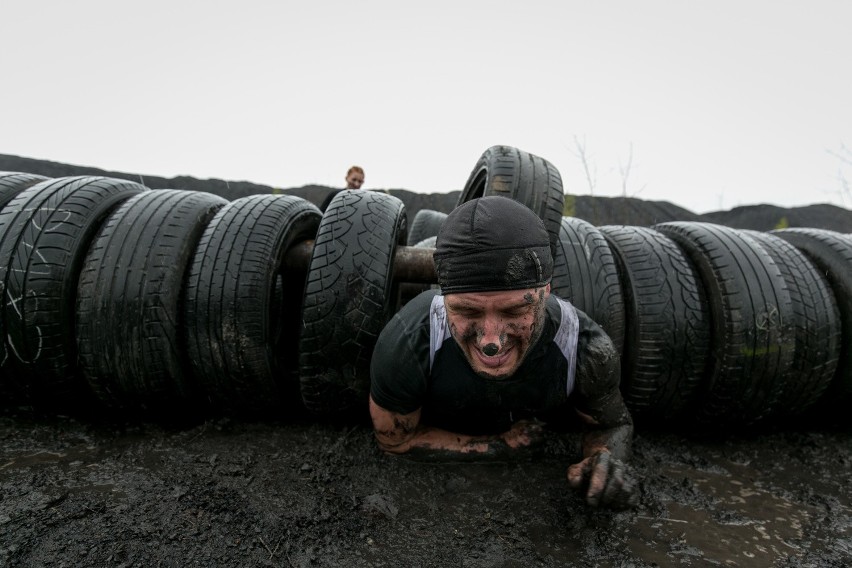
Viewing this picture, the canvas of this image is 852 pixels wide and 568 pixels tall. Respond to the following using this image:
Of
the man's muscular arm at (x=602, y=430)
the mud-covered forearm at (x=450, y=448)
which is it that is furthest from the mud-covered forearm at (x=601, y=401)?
the mud-covered forearm at (x=450, y=448)

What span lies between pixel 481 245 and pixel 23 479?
211 centimetres

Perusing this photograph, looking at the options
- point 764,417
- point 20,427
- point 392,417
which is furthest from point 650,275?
point 20,427

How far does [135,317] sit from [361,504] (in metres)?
1.42

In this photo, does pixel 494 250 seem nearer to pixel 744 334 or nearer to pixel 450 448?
pixel 450 448

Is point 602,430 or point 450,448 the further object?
point 450,448

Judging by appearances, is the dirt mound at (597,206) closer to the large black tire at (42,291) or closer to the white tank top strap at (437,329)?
the large black tire at (42,291)

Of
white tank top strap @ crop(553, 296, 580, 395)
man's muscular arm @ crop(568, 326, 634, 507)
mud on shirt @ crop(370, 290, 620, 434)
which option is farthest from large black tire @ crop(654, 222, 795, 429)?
white tank top strap @ crop(553, 296, 580, 395)

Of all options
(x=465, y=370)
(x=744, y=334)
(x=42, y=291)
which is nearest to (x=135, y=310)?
(x=42, y=291)

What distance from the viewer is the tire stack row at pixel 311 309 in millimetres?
2410

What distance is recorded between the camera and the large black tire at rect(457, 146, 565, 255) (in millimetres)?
2746

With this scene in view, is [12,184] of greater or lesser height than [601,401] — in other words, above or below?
above

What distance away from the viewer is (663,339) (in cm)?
253

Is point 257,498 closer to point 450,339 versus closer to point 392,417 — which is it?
point 392,417

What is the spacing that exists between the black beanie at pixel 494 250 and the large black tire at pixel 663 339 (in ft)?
3.69
